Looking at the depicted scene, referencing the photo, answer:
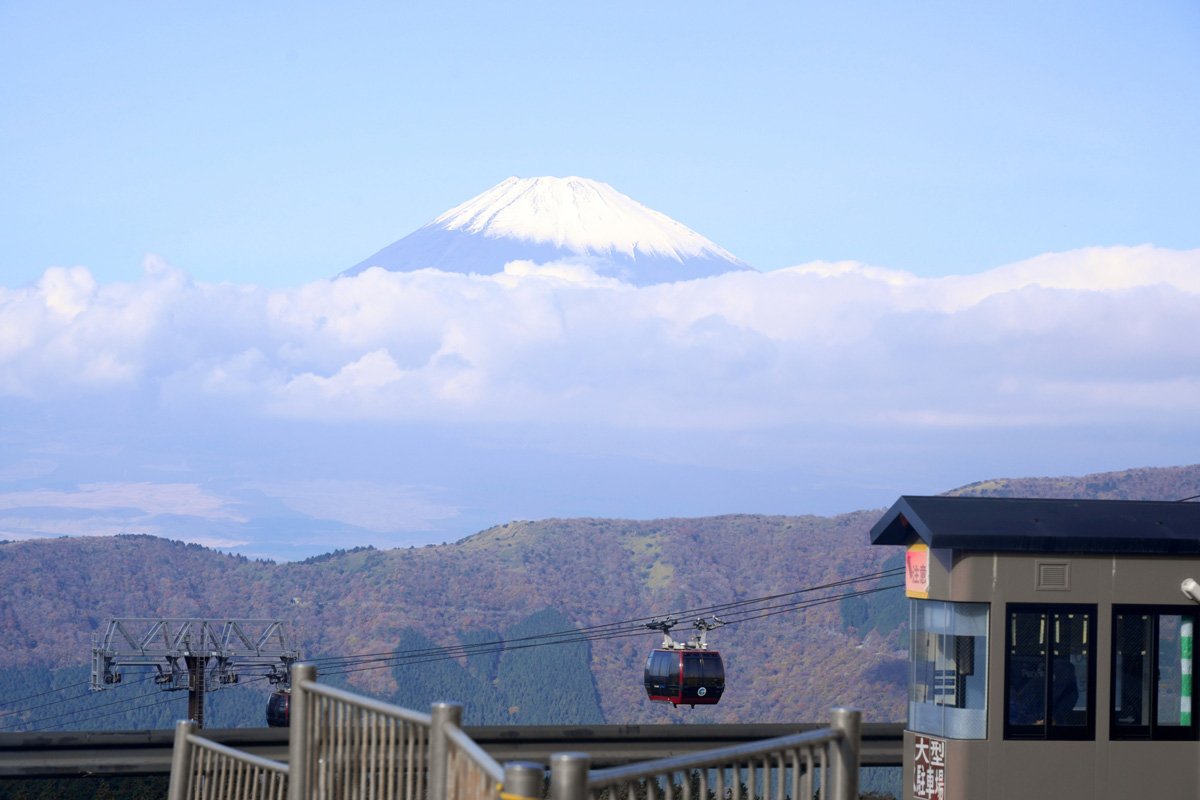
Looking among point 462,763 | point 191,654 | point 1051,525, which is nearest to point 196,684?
point 191,654

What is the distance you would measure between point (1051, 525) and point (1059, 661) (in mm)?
1712

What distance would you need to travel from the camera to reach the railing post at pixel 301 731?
238 inches

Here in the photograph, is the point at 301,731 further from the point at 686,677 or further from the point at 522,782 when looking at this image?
the point at 686,677

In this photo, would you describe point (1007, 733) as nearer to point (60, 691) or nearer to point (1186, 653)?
point (1186, 653)

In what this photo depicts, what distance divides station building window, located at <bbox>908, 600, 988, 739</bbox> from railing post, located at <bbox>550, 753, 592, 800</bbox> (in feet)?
42.0

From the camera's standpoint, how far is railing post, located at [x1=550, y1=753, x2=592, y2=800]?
384 cm

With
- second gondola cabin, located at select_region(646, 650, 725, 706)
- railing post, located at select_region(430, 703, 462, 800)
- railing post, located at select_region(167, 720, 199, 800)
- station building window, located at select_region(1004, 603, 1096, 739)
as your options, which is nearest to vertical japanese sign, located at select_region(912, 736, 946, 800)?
station building window, located at select_region(1004, 603, 1096, 739)

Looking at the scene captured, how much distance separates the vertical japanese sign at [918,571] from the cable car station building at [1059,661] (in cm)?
10

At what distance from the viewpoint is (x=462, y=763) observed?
451 cm

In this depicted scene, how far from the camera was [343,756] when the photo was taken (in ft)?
19.0

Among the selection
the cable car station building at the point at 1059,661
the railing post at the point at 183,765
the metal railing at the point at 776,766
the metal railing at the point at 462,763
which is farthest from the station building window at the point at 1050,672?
the metal railing at the point at 776,766

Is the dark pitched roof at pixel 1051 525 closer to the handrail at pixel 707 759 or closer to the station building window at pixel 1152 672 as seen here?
the station building window at pixel 1152 672

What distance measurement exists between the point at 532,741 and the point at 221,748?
19512 mm

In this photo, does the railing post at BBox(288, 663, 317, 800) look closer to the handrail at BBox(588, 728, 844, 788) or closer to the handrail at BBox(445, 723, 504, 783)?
the handrail at BBox(445, 723, 504, 783)
